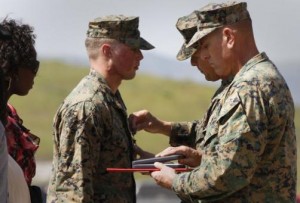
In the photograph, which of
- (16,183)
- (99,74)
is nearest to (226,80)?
(99,74)

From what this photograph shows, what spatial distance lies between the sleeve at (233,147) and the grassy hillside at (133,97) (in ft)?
114

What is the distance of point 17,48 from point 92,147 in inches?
27.9

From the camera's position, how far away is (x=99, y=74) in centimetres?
733

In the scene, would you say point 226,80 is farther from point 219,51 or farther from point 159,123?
point 159,123

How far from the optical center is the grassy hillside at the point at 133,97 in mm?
44781

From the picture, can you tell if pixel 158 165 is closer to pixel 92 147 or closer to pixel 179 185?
pixel 179 185

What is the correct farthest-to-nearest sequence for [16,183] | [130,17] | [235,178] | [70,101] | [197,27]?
[130,17] → [70,101] → [197,27] → [235,178] → [16,183]

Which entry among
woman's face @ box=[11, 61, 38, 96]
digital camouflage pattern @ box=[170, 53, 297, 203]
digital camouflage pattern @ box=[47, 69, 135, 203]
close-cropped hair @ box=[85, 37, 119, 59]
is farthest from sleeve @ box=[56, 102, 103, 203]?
digital camouflage pattern @ box=[170, 53, 297, 203]

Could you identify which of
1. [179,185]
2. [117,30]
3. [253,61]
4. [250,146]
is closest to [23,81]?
[117,30]

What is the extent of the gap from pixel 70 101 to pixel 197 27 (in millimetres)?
975

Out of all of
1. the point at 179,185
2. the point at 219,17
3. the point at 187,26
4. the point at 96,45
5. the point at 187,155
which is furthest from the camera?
the point at 96,45

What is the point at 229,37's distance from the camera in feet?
20.4

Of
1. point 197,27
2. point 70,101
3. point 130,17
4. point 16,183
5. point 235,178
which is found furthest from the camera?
point 130,17

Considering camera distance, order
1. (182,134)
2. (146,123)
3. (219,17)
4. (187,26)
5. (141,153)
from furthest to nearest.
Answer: (182,134)
(146,123)
(141,153)
(187,26)
(219,17)
